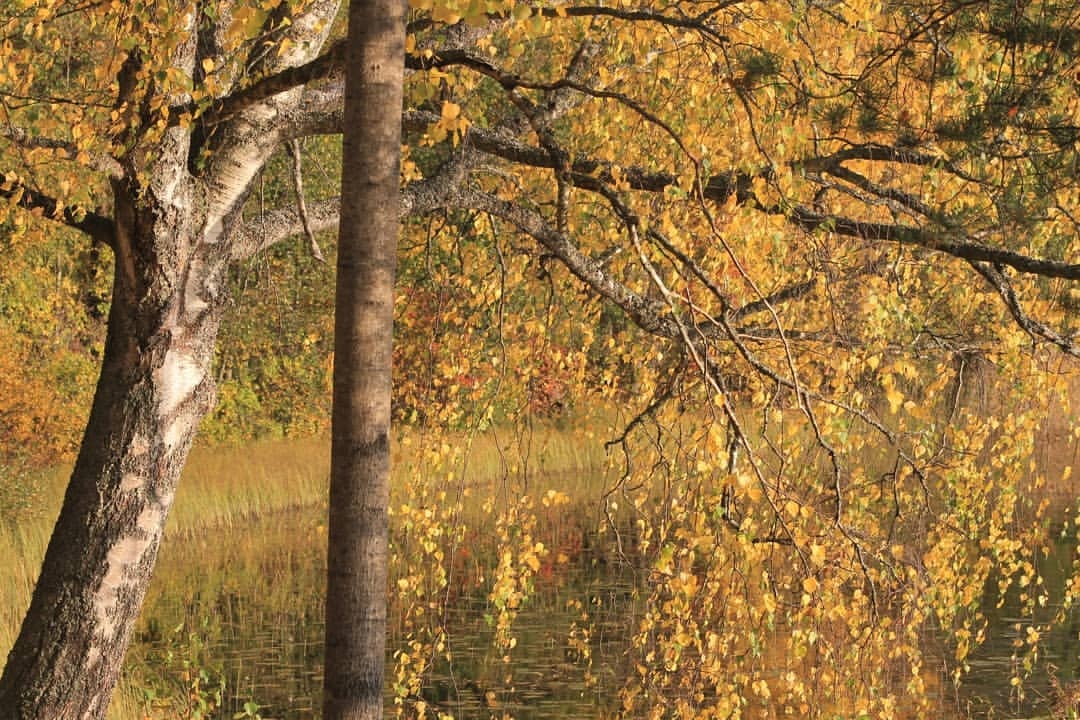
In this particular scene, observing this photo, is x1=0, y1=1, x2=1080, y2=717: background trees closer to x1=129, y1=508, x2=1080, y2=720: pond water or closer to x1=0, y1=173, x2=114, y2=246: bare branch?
x1=0, y1=173, x2=114, y2=246: bare branch

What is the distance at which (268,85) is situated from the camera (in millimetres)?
5043

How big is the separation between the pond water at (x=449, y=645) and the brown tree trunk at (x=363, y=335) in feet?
14.1

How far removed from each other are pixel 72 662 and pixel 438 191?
2219mm

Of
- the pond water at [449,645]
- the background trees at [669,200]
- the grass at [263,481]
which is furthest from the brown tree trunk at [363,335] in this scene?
the grass at [263,481]

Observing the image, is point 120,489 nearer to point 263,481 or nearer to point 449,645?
point 449,645

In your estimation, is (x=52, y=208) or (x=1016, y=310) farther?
(x=1016, y=310)

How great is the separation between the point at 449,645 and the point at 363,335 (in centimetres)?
641

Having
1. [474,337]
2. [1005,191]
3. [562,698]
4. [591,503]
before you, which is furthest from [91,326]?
[1005,191]

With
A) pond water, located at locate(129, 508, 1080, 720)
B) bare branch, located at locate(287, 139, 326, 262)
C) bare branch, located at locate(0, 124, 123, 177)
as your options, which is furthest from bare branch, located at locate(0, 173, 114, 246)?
pond water, located at locate(129, 508, 1080, 720)

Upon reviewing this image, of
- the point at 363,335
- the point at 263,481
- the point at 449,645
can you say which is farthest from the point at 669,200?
the point at 263,481

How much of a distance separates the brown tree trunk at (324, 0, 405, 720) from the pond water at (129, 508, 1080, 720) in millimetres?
4292

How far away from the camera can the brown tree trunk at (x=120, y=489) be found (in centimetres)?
525

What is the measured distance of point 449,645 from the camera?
31.5 ft

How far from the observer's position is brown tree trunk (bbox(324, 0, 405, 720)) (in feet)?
11.4
